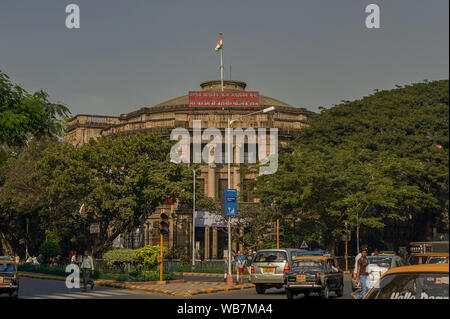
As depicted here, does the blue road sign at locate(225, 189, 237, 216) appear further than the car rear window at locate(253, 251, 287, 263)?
Yes

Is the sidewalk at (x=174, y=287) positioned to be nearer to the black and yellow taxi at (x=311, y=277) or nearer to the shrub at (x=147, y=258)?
the shrub at (x=147, y=258)

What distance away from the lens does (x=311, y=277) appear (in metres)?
21.7

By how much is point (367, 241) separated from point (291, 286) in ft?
129

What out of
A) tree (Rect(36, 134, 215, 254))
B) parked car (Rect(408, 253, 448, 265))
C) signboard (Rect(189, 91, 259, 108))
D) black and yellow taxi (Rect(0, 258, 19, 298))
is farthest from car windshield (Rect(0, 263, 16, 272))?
signboard (Rect(189, 91, 259, 108))

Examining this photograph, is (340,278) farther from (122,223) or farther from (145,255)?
(122,223)

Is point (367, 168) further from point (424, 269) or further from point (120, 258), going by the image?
point (424, 269)

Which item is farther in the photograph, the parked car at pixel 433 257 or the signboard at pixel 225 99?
the signboard at pixel 225 99

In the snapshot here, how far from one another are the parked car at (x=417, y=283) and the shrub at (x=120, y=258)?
98.0 feet

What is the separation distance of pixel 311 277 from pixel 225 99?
53071mm

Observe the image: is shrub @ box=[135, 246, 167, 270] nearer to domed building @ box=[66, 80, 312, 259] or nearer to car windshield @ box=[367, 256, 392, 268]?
car windshield @ box=[367, 256, 392, 268]

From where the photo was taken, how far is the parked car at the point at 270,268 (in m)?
25.7

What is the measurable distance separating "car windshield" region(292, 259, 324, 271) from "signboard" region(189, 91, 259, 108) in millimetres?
51503

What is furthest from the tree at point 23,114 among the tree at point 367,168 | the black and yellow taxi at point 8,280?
the tree at point 367,168

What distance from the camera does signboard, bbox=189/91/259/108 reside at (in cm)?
7350
